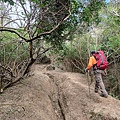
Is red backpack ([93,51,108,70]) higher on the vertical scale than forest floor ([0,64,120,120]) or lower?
higher

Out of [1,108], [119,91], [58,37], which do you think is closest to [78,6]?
[58,37]

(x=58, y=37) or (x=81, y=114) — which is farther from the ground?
(x=58, y=37)

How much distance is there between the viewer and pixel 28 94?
22.1ft

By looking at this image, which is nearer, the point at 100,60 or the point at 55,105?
the point at 100,60

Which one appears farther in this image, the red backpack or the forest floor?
→ the red backpack

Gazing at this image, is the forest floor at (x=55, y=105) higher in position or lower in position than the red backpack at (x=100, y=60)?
lower

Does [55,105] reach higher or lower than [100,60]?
lower

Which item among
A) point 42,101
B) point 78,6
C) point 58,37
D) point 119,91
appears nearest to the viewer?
point 78,6

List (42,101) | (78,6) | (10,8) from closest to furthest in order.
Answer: (10,8) < (78,6) < (42,101)

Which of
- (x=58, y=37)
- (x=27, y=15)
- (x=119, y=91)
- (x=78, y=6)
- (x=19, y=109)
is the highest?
(x=78, y=6)

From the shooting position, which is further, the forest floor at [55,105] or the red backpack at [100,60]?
the red backpack at [100,60]

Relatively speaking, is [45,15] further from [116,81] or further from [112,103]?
[116,81]

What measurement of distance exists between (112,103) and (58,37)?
323cm

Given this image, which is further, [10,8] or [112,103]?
[112,103]
